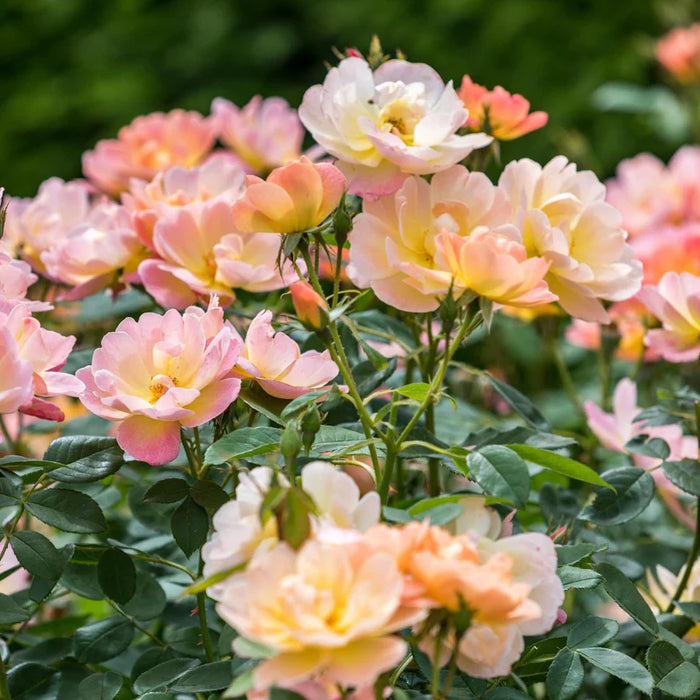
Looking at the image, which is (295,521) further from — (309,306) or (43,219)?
(43,219)

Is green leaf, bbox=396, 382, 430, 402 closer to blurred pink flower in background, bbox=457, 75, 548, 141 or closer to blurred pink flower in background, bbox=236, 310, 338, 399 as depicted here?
blurred pink flower in background, bbox=236, 310, 338, 399

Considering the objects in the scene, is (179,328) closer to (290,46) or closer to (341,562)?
(341,562)

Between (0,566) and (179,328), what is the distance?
0.73 ft

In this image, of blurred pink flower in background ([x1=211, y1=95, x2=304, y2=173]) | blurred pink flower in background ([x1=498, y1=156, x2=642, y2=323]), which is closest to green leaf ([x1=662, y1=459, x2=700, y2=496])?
blurred pink flower in background ([x1=498, y1=156, x2=642, y2=323])

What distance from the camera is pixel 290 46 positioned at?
3.40 metres

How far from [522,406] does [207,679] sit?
346 mm

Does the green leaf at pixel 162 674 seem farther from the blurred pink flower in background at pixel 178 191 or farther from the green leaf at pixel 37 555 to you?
the blurred pink flower in background at pixel 178 191

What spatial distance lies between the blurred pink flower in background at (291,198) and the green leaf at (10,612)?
0.90ft

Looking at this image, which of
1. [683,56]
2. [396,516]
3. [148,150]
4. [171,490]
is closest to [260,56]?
[683,56]

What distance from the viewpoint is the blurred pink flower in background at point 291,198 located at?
629 mm

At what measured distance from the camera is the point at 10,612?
62 cm

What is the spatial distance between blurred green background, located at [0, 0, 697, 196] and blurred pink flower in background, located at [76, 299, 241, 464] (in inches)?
103

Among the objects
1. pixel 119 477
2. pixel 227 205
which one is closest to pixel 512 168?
pixel 227 205

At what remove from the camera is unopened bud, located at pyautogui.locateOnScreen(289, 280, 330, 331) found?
577mm
